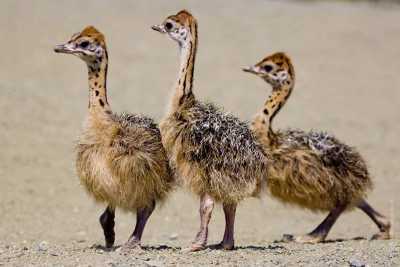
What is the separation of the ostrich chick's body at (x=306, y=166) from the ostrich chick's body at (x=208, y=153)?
5.11ft

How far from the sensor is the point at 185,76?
962 cm

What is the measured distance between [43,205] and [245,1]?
18409 millimetres

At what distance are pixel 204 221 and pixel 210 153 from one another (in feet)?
1.90

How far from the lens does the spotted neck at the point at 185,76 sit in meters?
9.57

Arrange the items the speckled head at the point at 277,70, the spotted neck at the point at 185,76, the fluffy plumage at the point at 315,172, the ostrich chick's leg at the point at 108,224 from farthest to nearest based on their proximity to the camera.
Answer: the speckled head at the point at 277,70
the fluffy plumage at the point at 315,172
the ostrich chick's leg at the point at 108,224
the spotted neck at the point at 185,76

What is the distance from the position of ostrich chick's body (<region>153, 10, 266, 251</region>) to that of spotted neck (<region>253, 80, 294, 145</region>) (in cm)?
164

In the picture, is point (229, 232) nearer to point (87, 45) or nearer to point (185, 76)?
point (185, 76)

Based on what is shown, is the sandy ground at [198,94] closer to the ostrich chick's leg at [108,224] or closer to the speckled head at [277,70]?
the ostrich chick's leg at [108,224]

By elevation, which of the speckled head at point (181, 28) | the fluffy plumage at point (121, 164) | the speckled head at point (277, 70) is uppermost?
the speckled head at point (181, 28)

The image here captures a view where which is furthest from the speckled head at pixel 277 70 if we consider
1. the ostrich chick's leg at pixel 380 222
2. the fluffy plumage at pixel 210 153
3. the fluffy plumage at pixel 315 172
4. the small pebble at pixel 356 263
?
the small pebble at pixel 356 263

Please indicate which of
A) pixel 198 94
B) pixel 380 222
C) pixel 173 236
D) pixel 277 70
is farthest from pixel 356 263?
pixel 198 94

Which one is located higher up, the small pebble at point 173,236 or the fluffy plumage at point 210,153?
the fluffy plumage at point 210,153

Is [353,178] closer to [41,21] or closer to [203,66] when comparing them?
[203,66]

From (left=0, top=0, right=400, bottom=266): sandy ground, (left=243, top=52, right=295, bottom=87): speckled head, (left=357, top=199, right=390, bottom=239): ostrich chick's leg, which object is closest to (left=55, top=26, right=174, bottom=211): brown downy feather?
(left=0, top=0, right=400, bottom=266): sandy ground
